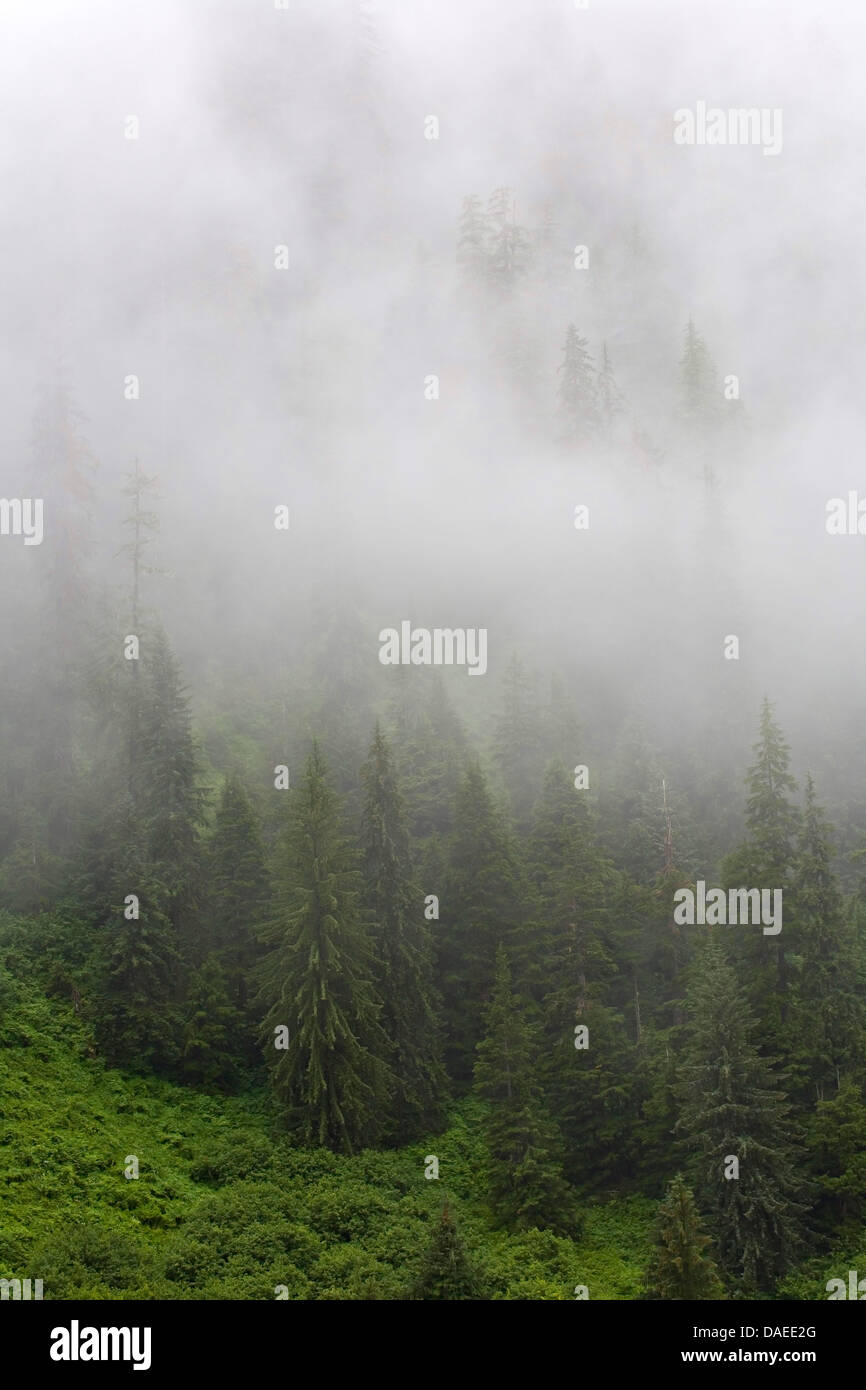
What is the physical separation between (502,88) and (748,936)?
13457 cm

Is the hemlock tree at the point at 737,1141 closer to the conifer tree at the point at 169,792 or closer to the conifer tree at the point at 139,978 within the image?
the conifer tree at the point at 139,978

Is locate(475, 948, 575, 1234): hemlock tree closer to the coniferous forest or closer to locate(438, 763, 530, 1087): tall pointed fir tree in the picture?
the coniferous forest

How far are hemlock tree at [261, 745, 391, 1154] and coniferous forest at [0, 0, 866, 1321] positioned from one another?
0.19 m

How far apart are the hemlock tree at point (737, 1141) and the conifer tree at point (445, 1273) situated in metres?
10.9

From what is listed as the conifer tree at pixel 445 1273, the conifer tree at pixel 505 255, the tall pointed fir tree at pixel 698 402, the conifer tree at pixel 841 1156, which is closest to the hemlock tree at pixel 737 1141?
the conifer tree at pixel 841 1156

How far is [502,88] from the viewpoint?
138 m

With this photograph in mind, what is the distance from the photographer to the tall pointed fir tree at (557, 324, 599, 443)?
83.9 meters

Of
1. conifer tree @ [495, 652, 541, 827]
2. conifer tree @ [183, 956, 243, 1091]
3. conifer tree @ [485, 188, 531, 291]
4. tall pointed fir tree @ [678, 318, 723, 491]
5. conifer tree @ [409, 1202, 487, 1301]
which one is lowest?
conifer tree @ [409, 1202, 487, 1301]

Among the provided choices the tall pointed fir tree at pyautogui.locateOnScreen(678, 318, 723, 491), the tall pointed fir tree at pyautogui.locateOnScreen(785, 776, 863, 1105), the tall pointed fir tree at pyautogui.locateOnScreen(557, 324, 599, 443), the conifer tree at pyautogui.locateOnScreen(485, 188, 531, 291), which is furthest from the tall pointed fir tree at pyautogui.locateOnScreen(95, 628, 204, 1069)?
the conifer tree at pyautogui.locateOnScreen(485, 188, 531, 291)

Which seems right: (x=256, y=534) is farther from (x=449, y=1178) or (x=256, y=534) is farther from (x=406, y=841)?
(x=449, y=1178)

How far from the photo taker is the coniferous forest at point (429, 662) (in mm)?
33531

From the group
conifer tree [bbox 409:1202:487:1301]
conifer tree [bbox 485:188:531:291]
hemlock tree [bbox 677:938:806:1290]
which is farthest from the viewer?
conifer tree [bbox 485:188:531:291]

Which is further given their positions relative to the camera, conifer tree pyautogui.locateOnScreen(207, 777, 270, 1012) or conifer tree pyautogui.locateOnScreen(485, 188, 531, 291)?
conifer tree pyautogui.locateOnScreen(485, 188, 531, 291)
